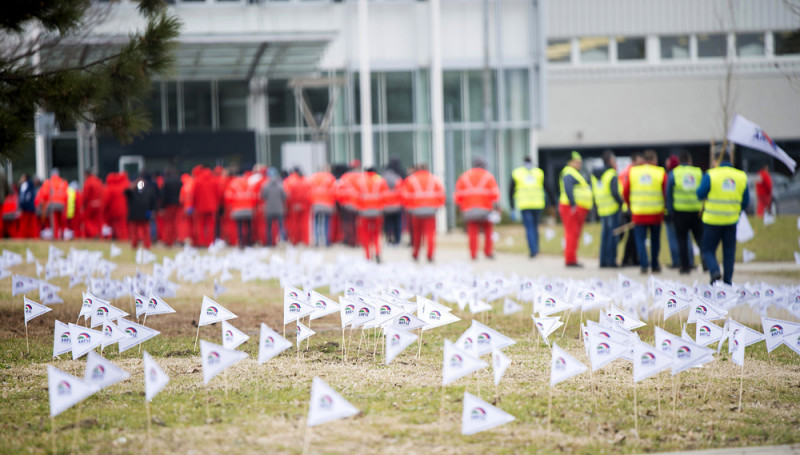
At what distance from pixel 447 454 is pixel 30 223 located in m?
22.1

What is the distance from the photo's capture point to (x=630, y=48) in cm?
4200

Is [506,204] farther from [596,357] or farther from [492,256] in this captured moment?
[596,357]

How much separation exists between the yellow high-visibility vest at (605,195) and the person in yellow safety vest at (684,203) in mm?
1635

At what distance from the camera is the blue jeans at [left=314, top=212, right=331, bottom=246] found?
79.0 ft

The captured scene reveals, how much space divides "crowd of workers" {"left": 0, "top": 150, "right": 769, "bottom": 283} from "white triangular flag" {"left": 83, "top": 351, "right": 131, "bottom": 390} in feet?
29.6

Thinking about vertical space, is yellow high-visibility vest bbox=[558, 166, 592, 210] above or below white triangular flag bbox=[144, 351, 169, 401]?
above

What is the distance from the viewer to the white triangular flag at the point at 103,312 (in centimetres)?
774

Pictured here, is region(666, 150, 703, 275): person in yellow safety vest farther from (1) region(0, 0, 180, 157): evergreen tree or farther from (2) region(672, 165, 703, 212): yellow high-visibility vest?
(1) region(0, 0, 180, 157): evergreen tree

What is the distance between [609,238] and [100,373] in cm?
1234

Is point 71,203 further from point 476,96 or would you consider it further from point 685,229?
point 685,229

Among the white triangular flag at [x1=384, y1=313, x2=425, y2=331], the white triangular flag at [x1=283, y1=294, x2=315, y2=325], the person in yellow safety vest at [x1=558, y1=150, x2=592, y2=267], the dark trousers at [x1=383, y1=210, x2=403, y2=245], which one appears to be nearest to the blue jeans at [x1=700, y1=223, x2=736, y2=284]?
the person in yellow safety vest at [x1=558, y1=150, x2=592, y2=267]

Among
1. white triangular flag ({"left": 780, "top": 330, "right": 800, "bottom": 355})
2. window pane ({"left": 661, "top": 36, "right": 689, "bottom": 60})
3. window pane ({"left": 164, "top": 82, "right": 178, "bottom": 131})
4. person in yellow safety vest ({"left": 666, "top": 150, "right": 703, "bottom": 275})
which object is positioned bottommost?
white triangular flag ({"left": 780, "top": 330, "right": 800, "bottom": 355})

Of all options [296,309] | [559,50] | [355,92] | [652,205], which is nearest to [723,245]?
[652,205]

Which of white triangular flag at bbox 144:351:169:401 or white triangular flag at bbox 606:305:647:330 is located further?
white triangular flag at bbox 606:305:647:330
